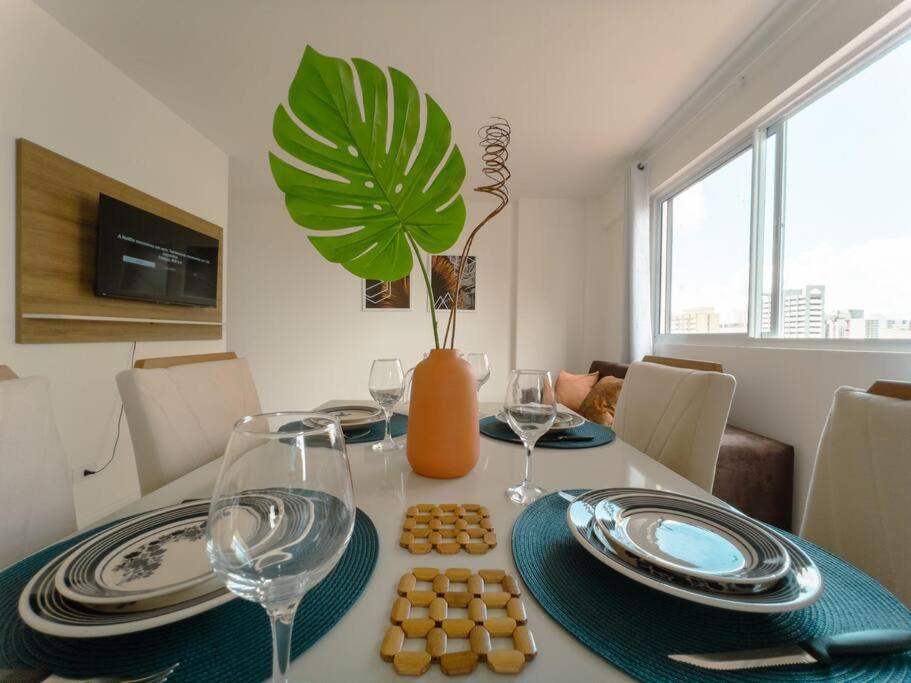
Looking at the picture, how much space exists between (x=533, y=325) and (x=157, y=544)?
4.06 m

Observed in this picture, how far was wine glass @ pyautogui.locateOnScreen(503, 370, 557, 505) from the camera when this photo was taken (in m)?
0.65

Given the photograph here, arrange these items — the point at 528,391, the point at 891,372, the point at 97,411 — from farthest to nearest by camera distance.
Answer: the point at 97,411
the point at 891,372
the point at 528,391

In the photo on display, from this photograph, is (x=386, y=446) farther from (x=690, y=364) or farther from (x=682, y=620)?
(x=690, y=364)

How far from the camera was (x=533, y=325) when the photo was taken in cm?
429

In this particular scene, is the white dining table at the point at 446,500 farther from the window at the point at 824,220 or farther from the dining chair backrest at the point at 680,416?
the window at the point at 824,220

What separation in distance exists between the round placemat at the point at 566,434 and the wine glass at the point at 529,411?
31 cm

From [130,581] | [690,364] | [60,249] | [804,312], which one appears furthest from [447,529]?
[60,249]

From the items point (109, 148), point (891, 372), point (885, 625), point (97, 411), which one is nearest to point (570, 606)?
point (885, 625)

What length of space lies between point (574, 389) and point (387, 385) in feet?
8.55

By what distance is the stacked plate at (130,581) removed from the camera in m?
0.30

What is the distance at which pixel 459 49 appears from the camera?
2.09 metres

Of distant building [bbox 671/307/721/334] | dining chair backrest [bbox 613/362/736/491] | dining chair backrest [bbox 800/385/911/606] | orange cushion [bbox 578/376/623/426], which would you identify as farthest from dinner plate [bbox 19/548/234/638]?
distant building [bbox 671/307/721/334]

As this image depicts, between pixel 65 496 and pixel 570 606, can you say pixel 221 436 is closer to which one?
pixel 65 496

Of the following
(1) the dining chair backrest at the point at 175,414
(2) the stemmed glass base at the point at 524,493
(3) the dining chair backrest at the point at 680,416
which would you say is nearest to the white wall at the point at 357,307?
(3) the dining chair backrest at the point at 680,416
